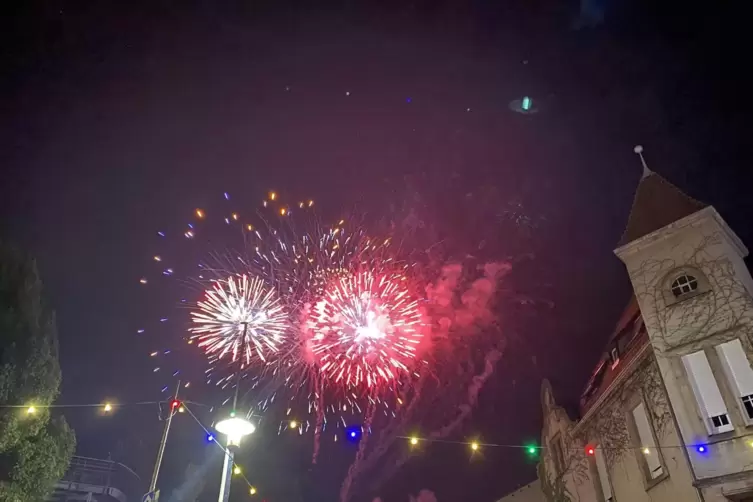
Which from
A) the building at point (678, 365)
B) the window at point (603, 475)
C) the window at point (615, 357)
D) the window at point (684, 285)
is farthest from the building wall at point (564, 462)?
the window at point (684, 285)

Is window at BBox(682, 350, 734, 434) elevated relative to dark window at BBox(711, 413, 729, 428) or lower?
elevated

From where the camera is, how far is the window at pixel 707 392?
13.4 m

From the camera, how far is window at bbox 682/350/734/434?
529 inches

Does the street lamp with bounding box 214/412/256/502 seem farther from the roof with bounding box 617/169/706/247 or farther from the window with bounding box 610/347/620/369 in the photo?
the window with bounding box 610/347/620/369

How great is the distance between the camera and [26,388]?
67.2ft

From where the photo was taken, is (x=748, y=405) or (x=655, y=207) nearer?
(x=748, y=405)

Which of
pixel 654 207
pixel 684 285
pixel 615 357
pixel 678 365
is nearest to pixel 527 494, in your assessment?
pixel 615 357

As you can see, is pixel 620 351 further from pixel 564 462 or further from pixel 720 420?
pixel 564 462

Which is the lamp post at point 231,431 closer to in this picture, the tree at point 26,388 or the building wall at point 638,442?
the building wall at point 638,442

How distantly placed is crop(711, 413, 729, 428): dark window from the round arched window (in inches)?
149

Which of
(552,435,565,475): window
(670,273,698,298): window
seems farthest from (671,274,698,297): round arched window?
(552,435,565,475): window

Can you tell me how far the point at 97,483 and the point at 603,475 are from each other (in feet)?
109

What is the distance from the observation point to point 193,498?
4378 centimetres

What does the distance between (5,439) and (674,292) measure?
25107mm
